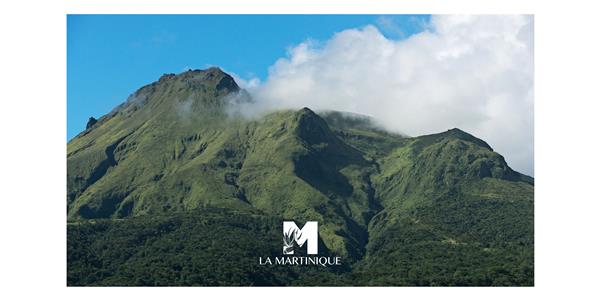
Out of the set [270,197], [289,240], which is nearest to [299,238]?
[289,240]

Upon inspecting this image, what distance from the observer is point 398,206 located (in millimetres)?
115438

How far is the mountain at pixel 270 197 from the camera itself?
257 feet

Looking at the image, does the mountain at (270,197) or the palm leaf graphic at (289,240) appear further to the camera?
the mountain at (270,197)

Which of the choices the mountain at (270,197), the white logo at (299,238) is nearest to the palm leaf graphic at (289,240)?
the white logo at (299,238)

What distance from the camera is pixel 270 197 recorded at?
113 meters

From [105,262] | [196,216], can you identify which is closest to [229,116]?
[196,216]

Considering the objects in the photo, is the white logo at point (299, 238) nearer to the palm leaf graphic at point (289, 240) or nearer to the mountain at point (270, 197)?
the palm leaf graphic at point (289, 240)

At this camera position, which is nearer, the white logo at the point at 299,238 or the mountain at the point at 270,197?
the white logo at the point at 299,238

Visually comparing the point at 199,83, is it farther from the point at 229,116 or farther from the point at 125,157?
the point at 125,157

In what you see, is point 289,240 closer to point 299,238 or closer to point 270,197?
point 299,238

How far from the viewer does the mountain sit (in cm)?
7831

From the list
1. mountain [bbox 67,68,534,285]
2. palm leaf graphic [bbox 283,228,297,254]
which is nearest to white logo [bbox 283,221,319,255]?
palm leaf graphic [bbox 283,228,297,254]

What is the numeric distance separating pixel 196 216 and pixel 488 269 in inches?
1409

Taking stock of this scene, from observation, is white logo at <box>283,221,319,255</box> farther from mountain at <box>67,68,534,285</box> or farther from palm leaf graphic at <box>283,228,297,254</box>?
mountain at <box>67,68,534,285</box>
